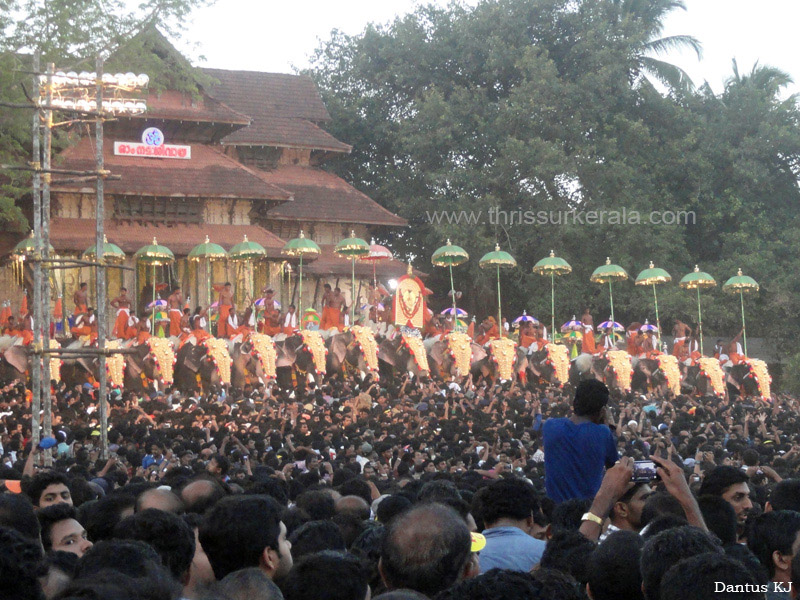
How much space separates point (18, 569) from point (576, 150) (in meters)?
33.5

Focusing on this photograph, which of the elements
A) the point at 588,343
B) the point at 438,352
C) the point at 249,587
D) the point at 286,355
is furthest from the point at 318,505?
the point at 588,343

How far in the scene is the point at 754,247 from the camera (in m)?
36.1

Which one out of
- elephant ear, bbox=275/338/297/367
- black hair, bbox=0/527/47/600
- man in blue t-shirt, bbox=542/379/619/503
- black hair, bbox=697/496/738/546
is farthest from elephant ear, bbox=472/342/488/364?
A: black hair, bbox=0/527/47/600

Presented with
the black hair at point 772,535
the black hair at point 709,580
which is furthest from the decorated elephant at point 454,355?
the black hair at point 709,580

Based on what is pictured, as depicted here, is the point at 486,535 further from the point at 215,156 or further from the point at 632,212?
the point at 632,212

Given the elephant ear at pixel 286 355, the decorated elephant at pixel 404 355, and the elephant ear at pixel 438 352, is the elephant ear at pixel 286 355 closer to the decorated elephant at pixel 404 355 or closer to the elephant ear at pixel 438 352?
the decorated elephant at pixel 404 355

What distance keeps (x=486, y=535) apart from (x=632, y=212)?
3139cm

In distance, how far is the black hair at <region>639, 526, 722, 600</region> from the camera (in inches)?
158

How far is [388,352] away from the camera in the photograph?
80.5 feet

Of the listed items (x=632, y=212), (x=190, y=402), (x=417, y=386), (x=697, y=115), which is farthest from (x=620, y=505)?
(x=697, y=115)

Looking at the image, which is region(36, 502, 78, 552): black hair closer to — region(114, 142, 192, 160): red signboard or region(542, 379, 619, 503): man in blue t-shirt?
region(542, 379, 619, 503): man in blue t-shirt

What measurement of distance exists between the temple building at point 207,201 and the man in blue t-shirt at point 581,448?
23021mm

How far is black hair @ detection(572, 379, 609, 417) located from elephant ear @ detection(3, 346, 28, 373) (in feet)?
56.4

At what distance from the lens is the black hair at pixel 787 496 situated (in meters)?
5.95
